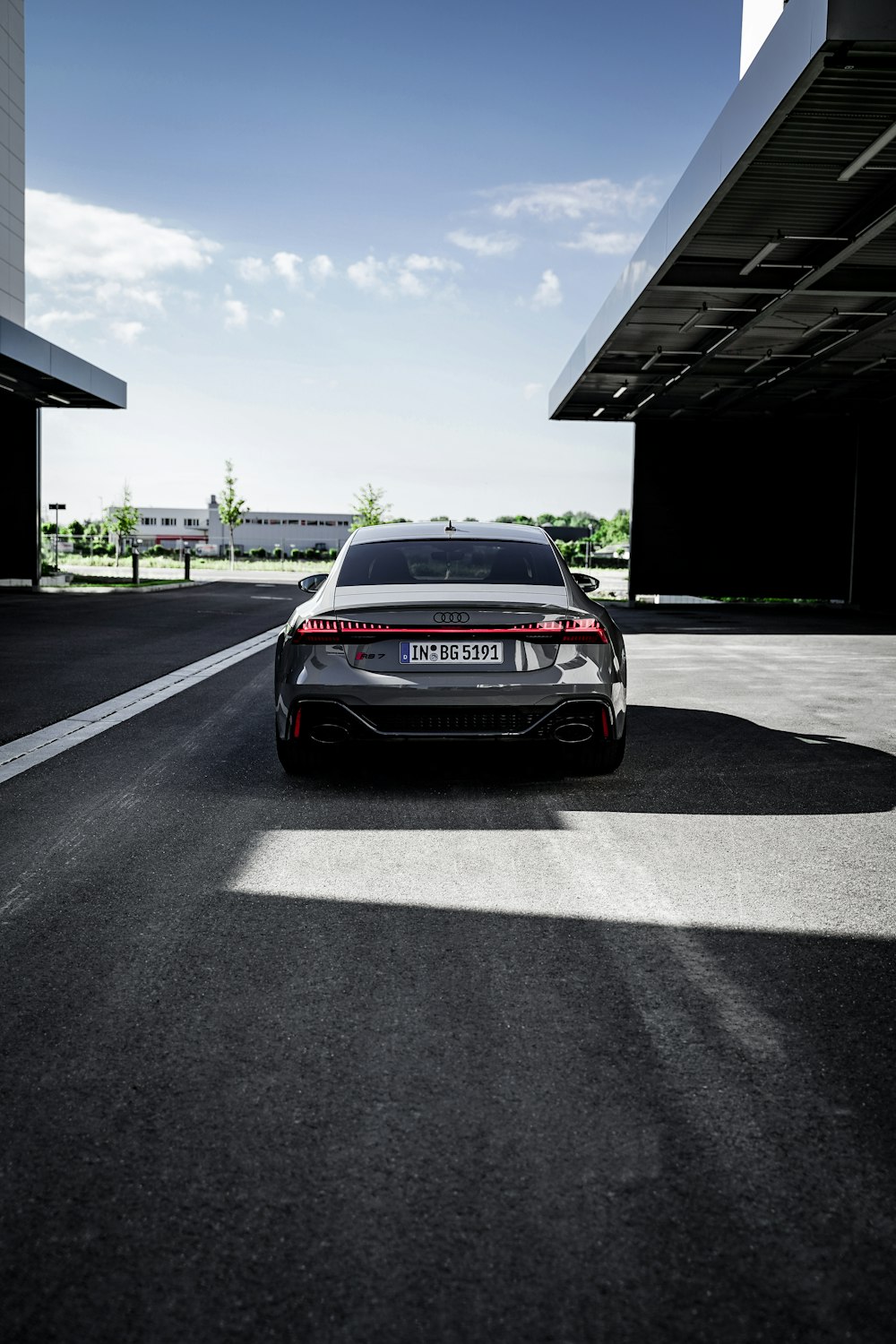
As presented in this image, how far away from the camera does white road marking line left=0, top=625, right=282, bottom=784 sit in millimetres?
6812

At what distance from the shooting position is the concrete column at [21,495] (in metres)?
33.8

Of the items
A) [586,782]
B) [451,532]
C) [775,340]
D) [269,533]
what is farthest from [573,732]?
[269,533]

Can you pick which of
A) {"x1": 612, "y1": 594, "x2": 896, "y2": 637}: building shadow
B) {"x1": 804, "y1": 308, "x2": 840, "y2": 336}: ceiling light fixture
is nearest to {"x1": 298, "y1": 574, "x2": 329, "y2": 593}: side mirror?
{"x1": 612, "y1": 594, "x2": 896, "y2": 637}: building shadow

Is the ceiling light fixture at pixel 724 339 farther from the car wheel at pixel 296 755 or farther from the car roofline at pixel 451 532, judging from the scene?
the car wheel at pixel 296 755

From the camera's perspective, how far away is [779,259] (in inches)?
699

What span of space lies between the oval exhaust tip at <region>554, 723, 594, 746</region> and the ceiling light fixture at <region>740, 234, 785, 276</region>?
12.7 m

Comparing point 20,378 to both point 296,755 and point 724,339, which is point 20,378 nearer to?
point 724,339

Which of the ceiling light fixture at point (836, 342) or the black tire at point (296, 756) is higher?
the ceiling light fixture at point (836, 342)

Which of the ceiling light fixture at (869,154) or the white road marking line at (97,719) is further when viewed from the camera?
the ceiling light fixture at (869,154)

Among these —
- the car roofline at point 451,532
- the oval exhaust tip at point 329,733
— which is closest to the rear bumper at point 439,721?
the oval exhaust tip at point 329,733

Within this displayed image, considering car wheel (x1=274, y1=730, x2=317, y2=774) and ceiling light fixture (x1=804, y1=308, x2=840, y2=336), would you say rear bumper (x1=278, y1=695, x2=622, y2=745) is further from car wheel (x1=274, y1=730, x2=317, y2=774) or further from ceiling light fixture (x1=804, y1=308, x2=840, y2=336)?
ceiling light fixture (x1=804, y1=308, x2=840, y2=336)

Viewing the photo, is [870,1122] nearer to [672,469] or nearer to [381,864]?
[381,864]

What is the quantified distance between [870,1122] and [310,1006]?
1.42m

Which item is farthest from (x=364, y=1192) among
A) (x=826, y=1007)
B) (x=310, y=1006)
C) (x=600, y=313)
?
(x=600, y=313)
